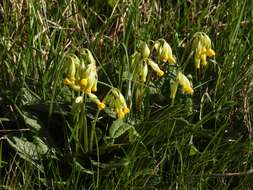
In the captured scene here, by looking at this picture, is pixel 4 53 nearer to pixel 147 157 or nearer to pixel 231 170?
pixel 147 157

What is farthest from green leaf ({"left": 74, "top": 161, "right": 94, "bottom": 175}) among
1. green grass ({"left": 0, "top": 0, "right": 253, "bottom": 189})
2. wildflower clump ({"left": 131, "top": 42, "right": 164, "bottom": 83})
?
wildflower clump ({"left": 131, "top": 42, "right": 164, "bottom": 83})

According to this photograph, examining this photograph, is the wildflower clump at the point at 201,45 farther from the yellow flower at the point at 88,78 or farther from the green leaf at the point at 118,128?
the yellow flower at the point at 88,78

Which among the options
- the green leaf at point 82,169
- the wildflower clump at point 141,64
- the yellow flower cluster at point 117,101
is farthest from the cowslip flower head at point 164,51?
the green leaf at point 82,169

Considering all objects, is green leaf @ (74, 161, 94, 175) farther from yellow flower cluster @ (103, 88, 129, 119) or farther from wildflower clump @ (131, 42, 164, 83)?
wildflower clump @ (131, 42, 164, 83)

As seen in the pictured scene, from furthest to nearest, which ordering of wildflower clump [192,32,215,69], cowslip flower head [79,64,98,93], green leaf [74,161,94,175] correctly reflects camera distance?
1. wildflower clump [192,32,215,69]
2. green leaf [74,161,94,175]
3. cowslip flower head [79,64,98,93]

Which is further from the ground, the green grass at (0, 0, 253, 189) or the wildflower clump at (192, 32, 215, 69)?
the wildflower clump at (192, 32, 215, 69)

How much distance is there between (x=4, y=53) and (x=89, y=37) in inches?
18.7

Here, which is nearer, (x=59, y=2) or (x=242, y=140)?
(x=242, y=140)

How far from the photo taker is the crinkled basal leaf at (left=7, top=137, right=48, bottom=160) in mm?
2282

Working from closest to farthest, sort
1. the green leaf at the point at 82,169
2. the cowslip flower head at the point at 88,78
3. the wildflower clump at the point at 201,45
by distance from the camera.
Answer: the cowslip flower head at the point at 88,78 < the green leaf at the point at 82,169 < the wildflower clump at the point at 201,45

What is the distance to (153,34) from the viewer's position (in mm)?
2898

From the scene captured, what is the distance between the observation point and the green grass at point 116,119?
7.51ft

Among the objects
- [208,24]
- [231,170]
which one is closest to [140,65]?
[231,170]

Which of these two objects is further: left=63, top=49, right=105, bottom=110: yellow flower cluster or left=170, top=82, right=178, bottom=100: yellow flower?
left=170, top=82, right=178, bottom=100: yellow flower
